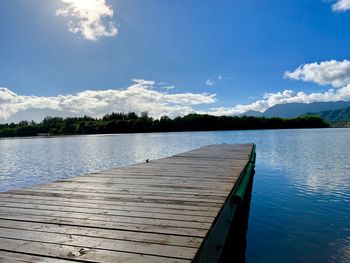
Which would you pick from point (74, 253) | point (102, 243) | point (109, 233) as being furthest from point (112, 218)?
point (74, 253)

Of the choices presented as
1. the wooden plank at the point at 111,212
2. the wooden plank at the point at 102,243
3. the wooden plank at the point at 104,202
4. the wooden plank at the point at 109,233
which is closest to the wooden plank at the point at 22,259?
the wooden plank at the point at 102,243

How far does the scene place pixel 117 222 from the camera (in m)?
3.67

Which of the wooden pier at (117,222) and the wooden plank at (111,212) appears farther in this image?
the wooden plank at (111,212)

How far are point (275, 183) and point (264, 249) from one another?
6.71 meters

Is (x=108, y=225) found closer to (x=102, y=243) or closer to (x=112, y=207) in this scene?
(x=102, y=243)

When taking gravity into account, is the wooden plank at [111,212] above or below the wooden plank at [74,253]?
above

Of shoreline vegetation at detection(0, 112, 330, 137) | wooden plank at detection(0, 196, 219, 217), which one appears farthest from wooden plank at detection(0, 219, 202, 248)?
shoreline vegetation at detection(0, 112, 330, 137)

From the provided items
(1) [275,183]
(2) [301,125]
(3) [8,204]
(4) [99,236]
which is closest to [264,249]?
(4) [99,236]

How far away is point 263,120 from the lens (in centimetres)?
10344

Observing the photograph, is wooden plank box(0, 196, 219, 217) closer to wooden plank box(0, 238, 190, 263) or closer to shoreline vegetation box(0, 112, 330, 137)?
wooden plank box(0, 238, 190, 263)

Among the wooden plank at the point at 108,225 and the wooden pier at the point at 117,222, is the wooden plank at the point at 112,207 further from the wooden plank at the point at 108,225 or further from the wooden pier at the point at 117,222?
the wooden plank at the point at 108,225

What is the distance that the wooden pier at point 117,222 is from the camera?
2797 mm

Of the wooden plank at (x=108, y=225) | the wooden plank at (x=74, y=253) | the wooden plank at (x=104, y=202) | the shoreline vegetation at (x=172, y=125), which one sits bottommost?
the wooden plank at (x=74, y=253)

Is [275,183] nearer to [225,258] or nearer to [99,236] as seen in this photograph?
[225,258]
